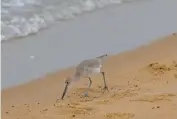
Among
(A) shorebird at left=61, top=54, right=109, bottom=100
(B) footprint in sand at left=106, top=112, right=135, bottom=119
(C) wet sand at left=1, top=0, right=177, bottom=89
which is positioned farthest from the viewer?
(C) wet sand at left=1, top=0, right=177, bottom=89

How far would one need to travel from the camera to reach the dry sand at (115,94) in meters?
5.85

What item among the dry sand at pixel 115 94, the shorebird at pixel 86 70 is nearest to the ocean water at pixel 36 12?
the dry sand at pixel 115 94

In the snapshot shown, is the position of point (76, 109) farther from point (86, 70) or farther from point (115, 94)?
point (86, 70)

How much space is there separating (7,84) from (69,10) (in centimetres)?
282

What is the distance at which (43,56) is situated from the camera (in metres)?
7.62

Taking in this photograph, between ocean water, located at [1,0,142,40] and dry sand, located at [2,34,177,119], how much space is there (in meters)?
1.53

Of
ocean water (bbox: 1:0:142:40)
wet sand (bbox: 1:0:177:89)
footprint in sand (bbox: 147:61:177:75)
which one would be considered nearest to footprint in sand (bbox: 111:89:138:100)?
footprint in sand (bbox: 147:61:177:75)

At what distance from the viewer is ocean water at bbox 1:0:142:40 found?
338 inches

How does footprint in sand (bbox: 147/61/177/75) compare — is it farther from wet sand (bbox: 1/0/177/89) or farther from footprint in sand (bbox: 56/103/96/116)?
footprint in sand (bbox: 56/103/96/116)

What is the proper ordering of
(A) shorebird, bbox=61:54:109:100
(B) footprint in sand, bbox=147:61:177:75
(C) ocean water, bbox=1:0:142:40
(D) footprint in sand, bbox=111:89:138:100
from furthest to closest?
(C) ocean water, bbox=1:0:142:40, (B) footprint in sand, bbox=147:61:177:75, (A) shorebird, bbox=61:54:109:100, (D) footprint in sand, bbox=111:89:138:100

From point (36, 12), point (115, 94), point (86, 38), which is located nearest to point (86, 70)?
point (115, 94)

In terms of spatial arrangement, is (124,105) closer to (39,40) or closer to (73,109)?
(73,109)

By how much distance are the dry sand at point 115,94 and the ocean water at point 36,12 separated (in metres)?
1.53

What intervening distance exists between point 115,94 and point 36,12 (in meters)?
3.36
